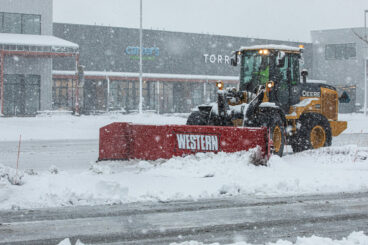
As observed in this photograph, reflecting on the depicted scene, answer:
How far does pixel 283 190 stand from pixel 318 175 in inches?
65.3

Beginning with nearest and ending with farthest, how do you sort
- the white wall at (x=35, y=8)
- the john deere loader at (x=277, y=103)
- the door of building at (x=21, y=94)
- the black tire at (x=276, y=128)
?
the black tire at (x=276, y=128) < the john deere loader at (x=277, y=103) < the white wall at (x=35, y=8) < the door of building at (x=21, y=94)

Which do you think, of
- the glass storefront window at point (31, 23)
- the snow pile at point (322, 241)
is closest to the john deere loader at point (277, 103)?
the snow pile at point (322, 241)

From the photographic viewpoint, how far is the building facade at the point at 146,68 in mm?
42219

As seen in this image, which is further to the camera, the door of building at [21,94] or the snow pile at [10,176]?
the door of building at [21,94]

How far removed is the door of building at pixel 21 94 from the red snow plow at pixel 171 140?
26.3m

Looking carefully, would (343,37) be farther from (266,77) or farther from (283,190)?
(283,190)

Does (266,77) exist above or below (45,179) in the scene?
above

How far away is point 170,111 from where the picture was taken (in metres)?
48.1

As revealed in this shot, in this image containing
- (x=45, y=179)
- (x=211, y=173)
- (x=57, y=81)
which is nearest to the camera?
(x=45, y=179)

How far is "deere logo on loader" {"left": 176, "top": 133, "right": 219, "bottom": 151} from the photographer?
448 inches

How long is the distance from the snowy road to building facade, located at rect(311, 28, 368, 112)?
1513 inches

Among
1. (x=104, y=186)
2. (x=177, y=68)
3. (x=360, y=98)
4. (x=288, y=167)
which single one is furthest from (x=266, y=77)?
(x=360, y=98)

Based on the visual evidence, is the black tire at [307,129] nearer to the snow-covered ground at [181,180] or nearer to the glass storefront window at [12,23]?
the snow-covered ground at [181,180]

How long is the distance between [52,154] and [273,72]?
6.40 meters
